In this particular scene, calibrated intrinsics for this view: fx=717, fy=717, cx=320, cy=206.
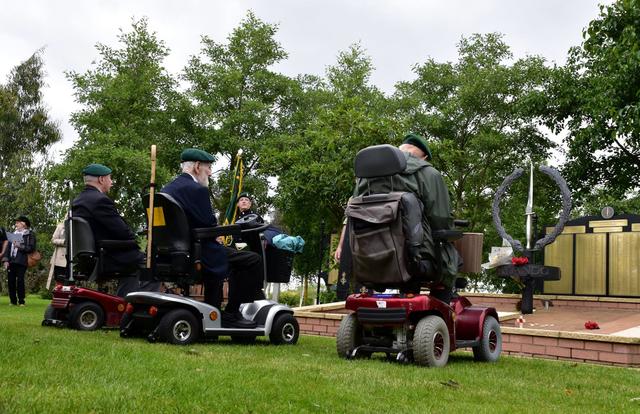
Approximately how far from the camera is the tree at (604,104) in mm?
16344

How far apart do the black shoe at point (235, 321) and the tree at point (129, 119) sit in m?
19.4

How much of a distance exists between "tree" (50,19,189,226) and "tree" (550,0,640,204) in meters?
14.4

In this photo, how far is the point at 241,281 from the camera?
21.2ft

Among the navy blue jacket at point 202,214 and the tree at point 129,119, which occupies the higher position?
the tree at point 129,119

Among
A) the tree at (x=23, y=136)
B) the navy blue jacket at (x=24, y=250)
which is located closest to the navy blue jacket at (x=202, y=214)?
the navy blue jacket at (x=24, y=250)

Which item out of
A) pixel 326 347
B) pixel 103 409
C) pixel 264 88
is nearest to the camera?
pixel 103 409

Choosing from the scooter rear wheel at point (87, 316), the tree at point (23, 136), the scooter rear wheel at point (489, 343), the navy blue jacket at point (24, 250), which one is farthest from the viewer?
the tree at point (23, 136)

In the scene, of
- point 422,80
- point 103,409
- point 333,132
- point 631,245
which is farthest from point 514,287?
point 103,409

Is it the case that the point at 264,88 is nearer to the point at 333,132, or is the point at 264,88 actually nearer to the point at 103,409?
the point at 333,132

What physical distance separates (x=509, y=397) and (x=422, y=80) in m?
28.9

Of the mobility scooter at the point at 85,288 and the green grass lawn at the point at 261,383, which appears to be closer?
the green grass lawn at the point at 261,383

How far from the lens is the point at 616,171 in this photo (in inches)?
792

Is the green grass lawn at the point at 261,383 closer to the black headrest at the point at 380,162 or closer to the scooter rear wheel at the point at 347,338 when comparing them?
the scooter rear wheel at the point at 347,338

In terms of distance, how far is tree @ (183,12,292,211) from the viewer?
33.2m
